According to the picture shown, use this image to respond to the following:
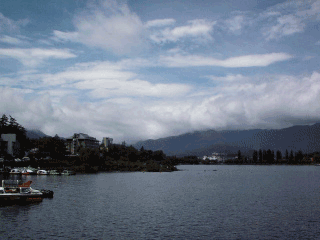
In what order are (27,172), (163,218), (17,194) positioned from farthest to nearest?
1. (27,172)
2. (17,194)
3. (163,218)

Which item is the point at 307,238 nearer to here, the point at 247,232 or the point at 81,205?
the point at 247,232

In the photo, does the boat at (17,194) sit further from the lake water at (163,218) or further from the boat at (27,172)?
the boat at (27,172)

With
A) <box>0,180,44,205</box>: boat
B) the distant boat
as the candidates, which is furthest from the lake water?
the distant boat

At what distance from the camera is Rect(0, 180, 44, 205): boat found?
74.0 metres

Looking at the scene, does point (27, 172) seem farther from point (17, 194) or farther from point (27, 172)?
point (17, 194)

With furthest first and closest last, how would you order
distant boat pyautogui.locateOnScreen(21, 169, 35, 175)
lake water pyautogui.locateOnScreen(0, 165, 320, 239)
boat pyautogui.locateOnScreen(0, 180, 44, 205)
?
distant boat pyautogui.locateOnScreen(21, 169, 35, 175)
boat pyautogui.locateOnScreen(0, 180, 44, 205)
lake water pyautogui.locateOnScreen(0, 165, 320, 239)

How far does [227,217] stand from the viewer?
2419 inches

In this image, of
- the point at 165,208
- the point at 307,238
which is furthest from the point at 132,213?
the point at 307,238

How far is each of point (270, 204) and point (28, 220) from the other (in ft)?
180

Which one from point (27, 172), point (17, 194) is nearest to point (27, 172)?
point (27, 172)

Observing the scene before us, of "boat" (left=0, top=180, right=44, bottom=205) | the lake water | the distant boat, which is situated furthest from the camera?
the distant boat

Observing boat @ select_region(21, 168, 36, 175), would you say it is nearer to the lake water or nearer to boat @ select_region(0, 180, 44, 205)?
the lake water

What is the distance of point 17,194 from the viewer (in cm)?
7444

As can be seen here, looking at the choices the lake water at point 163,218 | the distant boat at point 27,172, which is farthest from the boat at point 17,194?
the distant boat at point 27,172
